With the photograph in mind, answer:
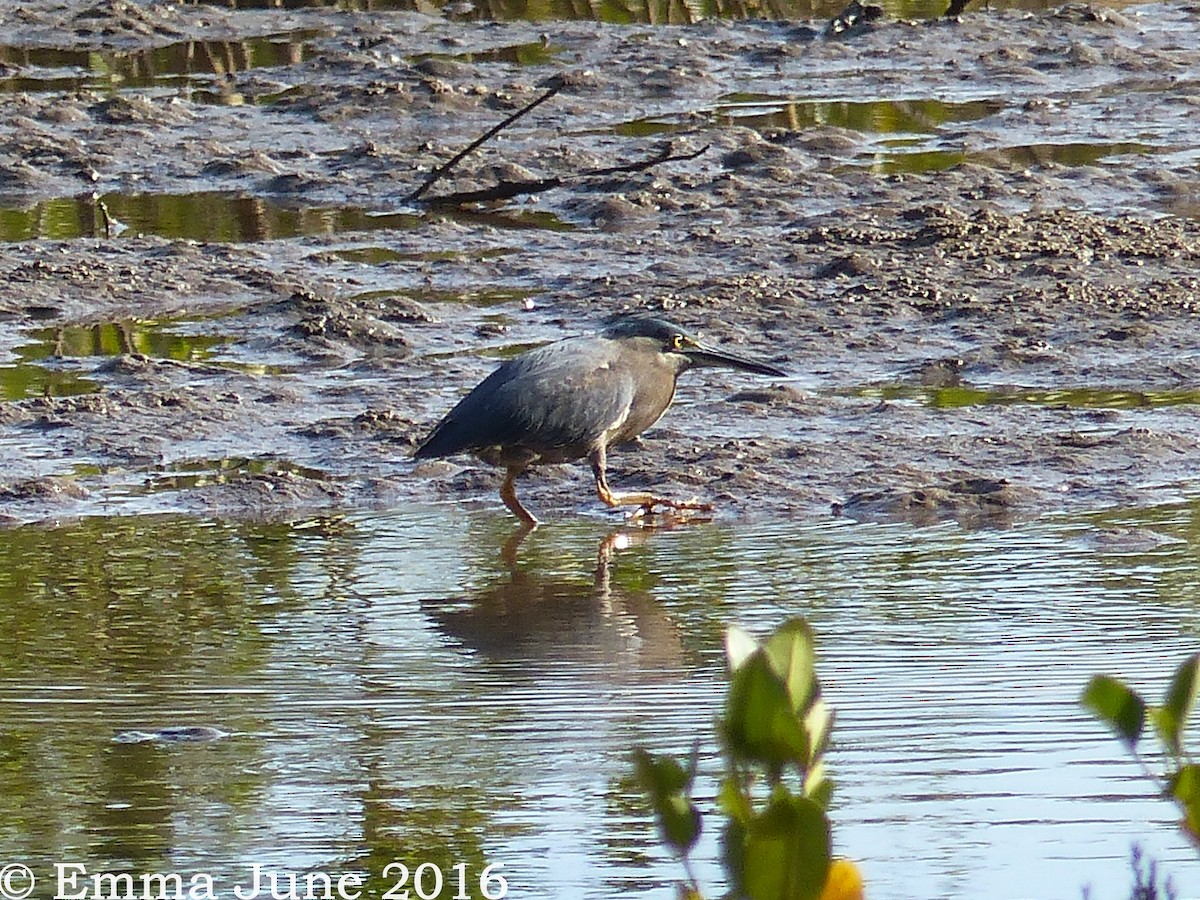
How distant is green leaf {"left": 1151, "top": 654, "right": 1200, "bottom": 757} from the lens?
191cm

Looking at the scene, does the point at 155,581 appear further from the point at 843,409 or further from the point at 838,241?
the point at 838,241

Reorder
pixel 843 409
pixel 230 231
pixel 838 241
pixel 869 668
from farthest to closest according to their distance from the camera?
pixel 230 231 < pixel 838 241 < pixel 843 409 < pixel 869 668

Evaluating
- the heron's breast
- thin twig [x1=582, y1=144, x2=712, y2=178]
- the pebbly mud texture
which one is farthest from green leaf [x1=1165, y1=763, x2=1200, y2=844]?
thin twig [x1=582, y1=144, x2=712, y2=178]

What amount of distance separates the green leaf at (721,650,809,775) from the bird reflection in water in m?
2.76

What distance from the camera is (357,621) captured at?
16.8 ft

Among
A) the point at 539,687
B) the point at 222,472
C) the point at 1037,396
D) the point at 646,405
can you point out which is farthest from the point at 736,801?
the point at 1037,396

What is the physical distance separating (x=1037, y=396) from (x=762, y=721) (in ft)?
16.8

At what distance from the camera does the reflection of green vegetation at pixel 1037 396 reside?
676cm

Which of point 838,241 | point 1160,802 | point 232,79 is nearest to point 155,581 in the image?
point 1160,802

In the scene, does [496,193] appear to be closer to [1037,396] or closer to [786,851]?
[1037,396]

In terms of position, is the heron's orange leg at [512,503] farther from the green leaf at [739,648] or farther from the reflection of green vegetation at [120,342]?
the green leaf at [739,648]

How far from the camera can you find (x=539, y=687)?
4.66 meters

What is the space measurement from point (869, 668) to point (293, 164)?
6383mm

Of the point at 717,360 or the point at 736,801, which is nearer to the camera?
the point at 736,801
